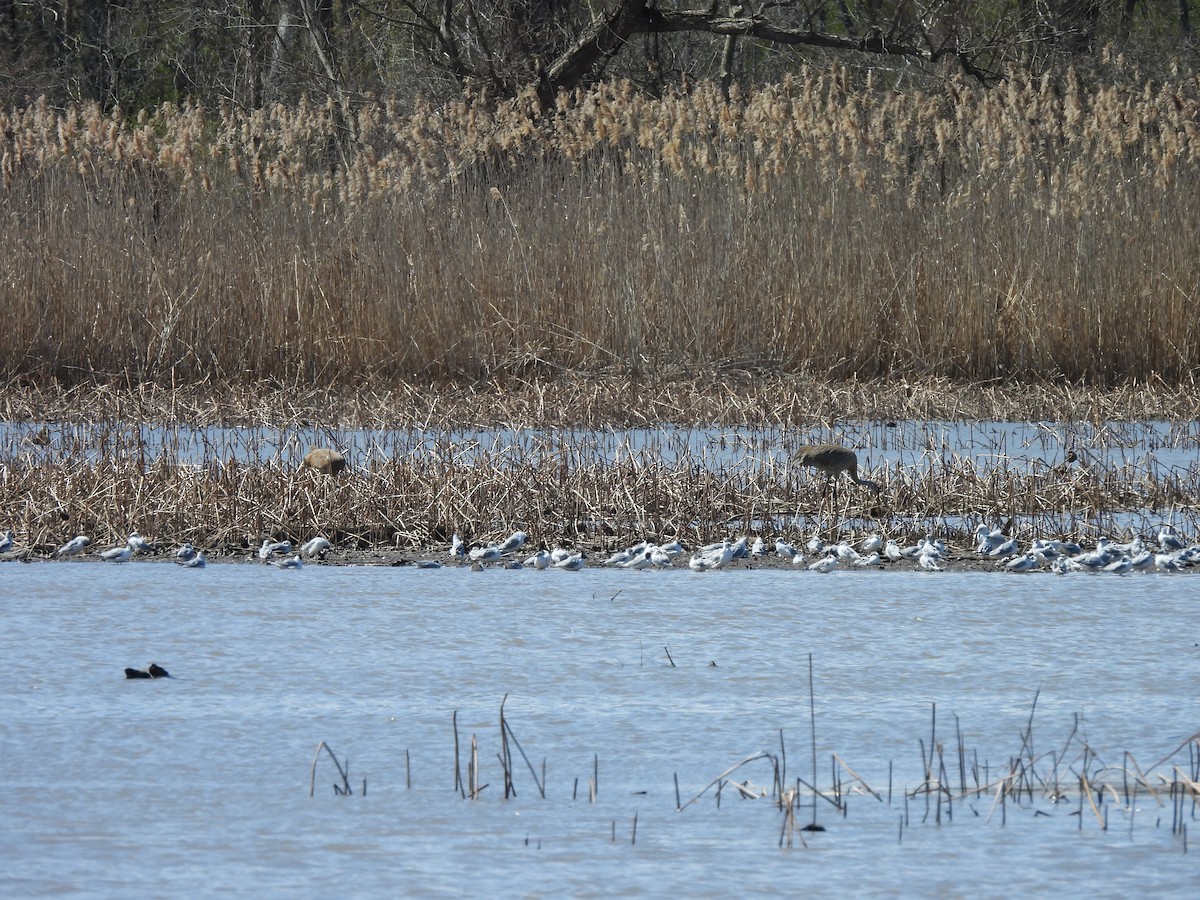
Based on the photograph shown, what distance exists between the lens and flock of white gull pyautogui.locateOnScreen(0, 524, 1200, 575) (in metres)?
3.50

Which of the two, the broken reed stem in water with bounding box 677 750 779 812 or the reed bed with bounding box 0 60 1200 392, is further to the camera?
the reed bed with bounding box 0 60 1200 392

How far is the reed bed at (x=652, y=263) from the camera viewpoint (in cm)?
697

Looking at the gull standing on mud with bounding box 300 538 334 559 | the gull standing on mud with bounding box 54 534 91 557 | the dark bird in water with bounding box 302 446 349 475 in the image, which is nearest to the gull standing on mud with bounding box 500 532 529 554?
the gull standing on mud with bounding box 300 538 334 559

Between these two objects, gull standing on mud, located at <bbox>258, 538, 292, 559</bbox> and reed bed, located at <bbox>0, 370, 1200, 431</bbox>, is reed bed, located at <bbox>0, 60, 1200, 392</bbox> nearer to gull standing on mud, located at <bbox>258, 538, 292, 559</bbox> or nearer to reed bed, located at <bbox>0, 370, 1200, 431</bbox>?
reed bed, located at <bbox>0, 370, 1200, 431</bbox>

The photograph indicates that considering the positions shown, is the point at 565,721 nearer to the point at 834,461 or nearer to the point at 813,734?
the point at 813,734

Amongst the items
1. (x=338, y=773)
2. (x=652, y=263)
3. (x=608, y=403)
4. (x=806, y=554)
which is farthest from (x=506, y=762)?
(x=652, y=263)

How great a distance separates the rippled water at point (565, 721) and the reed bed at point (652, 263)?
356 cm

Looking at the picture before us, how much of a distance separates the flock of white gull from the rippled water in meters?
0.10

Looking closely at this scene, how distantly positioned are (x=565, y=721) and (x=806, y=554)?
1510mm

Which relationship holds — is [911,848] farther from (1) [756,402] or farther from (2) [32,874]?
(1) [756,402]

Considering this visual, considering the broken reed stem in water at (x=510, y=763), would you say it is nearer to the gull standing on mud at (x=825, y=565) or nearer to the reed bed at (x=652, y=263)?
the gull standing on mud at (x=825, y=565)

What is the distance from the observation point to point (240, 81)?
16.2m

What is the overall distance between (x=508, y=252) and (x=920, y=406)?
201cm

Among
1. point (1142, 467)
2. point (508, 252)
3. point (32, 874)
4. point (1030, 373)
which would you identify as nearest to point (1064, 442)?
point (1142, 467)
